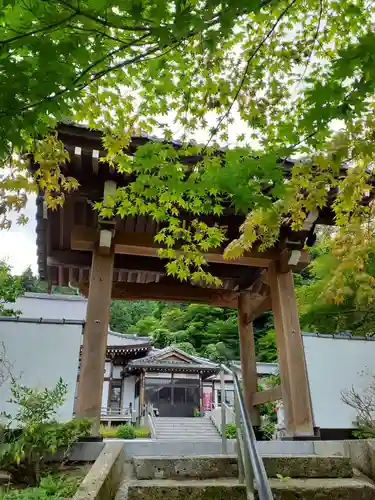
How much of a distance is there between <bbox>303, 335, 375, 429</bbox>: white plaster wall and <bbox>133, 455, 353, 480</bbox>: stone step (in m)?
2.25

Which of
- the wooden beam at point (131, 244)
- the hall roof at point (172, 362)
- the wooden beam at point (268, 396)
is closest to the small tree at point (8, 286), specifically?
the wooden beam at point (131, 244)

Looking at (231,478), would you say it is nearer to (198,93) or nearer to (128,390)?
(198,93)

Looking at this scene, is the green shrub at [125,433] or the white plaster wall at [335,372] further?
the green shrub at [125,433]

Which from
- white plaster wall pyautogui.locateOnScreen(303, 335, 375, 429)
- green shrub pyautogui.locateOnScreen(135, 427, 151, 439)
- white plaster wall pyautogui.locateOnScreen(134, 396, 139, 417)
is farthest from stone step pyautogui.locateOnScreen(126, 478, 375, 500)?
white plaster wall pyautogui.locateOnScreen(134, 396, 139, 417)

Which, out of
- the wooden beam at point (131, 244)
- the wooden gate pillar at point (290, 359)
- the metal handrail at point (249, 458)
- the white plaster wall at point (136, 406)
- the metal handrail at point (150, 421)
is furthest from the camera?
the white plaster wall at point (136, 406)

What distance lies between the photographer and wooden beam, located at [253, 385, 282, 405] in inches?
216

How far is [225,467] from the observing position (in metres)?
3.26

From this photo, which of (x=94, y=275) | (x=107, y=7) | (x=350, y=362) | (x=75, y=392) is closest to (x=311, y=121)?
(x=107, y=7)

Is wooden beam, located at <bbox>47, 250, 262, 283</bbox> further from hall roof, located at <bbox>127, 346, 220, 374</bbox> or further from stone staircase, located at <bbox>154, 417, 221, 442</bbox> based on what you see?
hall roof, located at <bbox>127, 346, 220, 374</bbox>

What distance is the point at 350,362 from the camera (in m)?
5.68

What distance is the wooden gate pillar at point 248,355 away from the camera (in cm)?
681

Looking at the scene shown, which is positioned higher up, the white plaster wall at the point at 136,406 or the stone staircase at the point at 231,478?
the white plaster wall at the point at 136,406

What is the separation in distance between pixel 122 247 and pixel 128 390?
65.3 ft

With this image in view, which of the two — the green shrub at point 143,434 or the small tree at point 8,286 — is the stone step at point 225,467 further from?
the green shrub at point 143,434
